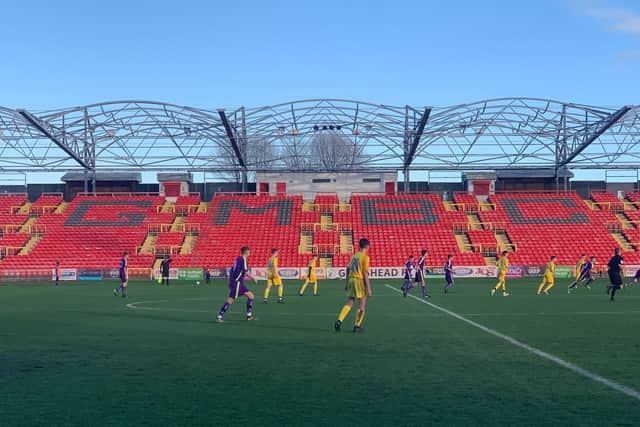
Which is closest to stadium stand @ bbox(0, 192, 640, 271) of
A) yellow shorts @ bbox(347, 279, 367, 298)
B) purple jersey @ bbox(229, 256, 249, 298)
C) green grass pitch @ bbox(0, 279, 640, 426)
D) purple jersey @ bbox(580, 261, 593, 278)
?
purple jersey @ bbox(580, 261, 593, 278)

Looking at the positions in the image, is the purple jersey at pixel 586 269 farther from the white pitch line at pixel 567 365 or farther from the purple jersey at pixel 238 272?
the purple jersey at pixel 238 272

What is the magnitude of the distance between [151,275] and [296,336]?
3658 centimetres

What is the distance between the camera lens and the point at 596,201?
2397 inches

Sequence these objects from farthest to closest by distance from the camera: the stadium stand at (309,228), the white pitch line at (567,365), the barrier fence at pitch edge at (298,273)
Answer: the stadium stand at (309,228), the barrier fence at pitch edge at (298,273), the white pitch line at (567,365)

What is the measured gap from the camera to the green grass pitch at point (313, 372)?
6.82 metres

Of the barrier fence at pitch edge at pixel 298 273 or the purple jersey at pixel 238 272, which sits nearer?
the purple jersey at pixel 238 272

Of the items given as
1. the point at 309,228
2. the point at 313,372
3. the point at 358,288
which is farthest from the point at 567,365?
the point at 309,228

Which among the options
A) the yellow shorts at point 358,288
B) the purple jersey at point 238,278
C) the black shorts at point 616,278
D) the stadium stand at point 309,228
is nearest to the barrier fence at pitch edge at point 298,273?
the stadium stand at point 309,228

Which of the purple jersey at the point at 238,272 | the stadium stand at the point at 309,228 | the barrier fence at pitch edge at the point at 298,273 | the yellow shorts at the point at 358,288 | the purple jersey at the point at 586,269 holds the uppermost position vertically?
the stadium stand at the point at 309,228

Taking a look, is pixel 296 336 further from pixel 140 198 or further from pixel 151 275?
pixel 140 198

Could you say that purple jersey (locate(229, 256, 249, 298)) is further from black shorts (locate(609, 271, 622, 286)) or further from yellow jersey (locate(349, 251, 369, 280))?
black shorts (locate(609, 271, 622, 286))

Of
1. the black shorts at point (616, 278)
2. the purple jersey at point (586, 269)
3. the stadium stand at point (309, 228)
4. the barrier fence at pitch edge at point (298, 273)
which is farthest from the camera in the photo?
the stadium stand at point (309, 228)

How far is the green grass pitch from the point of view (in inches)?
268

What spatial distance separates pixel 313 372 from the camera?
30.2ft
